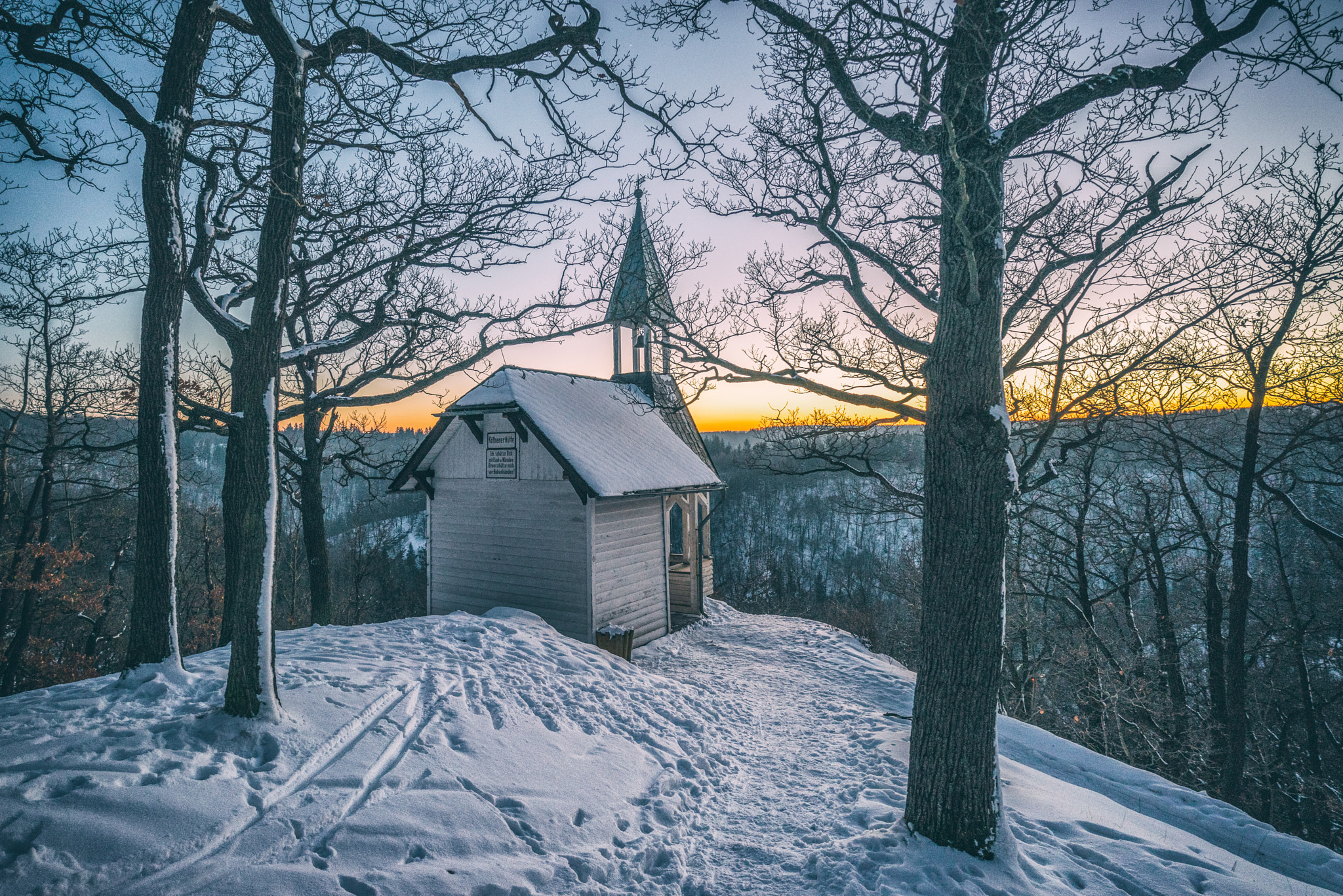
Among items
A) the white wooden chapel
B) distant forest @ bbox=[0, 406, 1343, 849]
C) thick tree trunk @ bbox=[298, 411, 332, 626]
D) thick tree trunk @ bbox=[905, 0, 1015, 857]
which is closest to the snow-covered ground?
thick tree trunk @ bbox=[905, 0, 1015, 857]

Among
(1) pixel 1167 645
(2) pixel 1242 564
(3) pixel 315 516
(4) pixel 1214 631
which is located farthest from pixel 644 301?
(1) pixel 1167 645

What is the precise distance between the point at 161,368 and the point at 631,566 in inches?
333

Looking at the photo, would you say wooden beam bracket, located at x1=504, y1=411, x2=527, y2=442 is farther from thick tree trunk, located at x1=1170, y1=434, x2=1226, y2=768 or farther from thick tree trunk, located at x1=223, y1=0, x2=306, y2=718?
thick tree trunk, located at x1=1170, y1=434, x2=1226, y2=768

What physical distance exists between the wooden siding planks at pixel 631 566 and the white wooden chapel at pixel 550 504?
3 cm

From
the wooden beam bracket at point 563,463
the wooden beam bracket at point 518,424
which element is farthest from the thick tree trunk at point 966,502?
the wooden beam bracket at point 518,424

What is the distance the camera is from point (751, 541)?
186ft

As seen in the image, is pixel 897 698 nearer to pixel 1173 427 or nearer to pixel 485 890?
pixel 485 890

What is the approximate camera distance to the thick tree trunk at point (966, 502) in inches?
145

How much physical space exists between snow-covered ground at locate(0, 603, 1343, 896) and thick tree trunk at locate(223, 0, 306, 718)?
1.38 ft

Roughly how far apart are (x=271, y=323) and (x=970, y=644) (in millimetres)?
5801

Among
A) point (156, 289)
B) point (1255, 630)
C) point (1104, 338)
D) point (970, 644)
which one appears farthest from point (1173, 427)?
point (156, 289)

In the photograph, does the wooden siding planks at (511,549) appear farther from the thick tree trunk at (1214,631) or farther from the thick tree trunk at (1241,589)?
the thick tree trunk at (1214,631)

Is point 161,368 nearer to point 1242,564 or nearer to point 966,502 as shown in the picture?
point 966,502

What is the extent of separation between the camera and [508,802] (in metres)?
3.94
